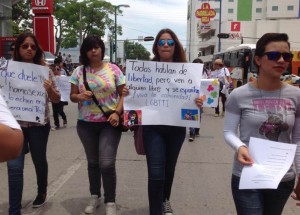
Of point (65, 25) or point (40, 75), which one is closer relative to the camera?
point (40, 75)

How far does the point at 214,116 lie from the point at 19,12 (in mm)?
31831

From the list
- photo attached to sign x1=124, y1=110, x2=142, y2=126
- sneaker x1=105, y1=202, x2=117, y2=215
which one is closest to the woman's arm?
photo attached to sign x1=124, y1=110, x2=142, y2=126

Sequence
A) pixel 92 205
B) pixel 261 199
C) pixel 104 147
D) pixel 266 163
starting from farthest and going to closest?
pixel 92 205
pixel 104 147
pixel 261 199
pixel 266 163

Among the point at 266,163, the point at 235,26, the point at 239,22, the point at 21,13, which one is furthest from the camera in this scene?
the point at 235,26

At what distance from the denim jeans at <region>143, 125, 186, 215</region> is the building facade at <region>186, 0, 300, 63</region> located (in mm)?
52769

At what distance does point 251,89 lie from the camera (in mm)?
2725

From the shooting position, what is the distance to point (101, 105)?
13.6 feet

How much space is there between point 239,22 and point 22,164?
64.3m

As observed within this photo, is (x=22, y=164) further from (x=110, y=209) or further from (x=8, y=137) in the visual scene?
(x=8, y=137)

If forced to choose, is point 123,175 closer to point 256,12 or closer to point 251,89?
point 251,89

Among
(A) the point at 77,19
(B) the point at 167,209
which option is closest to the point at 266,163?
(B) the point at 167,209

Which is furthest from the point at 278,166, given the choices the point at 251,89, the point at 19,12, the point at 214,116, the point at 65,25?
the point at 65,25

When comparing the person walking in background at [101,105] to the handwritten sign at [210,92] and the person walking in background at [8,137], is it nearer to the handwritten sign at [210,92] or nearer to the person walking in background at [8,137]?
the handwritten sign at [210,92]

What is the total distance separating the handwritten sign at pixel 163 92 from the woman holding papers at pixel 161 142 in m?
0.08
